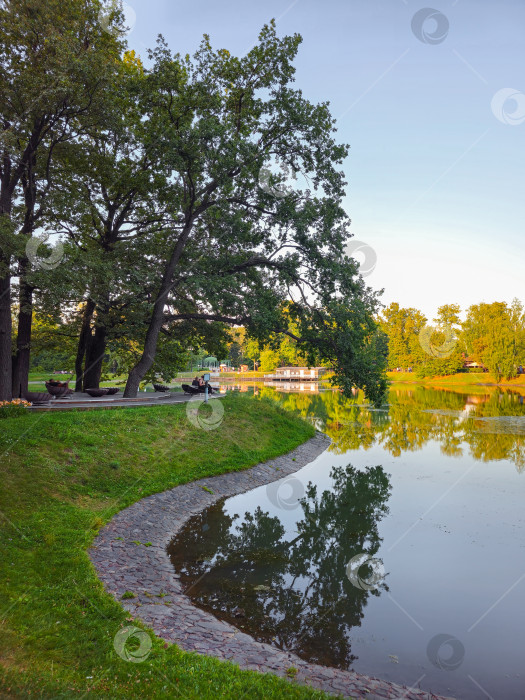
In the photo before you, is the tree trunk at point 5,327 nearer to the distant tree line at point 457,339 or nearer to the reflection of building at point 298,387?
the reflection of building at point 298,387

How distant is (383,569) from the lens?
10.3 metres

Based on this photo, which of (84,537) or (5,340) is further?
(5,340)

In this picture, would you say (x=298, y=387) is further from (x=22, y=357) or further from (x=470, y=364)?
(x=22, y=357)

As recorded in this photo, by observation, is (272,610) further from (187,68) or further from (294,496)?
(187,68)

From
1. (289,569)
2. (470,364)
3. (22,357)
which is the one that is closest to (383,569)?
(289,569)

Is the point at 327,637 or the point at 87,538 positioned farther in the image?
the point at 87,538

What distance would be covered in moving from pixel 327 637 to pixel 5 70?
81.3 ft

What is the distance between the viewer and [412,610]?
8484 mm

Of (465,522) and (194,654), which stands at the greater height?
(194,654)

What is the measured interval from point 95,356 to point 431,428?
2412cm

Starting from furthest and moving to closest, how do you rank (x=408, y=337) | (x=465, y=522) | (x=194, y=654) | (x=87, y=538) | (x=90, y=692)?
(x=408, y=337), (x=465, y=522), (x=87, y=538), (x=194, y=654), (x=90, y=692)

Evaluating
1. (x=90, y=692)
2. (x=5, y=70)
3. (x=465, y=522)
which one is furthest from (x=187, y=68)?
(x=90, y=692)

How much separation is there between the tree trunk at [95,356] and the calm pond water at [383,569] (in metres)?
15.7

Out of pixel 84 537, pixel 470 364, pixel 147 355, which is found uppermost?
pixel 147 355
